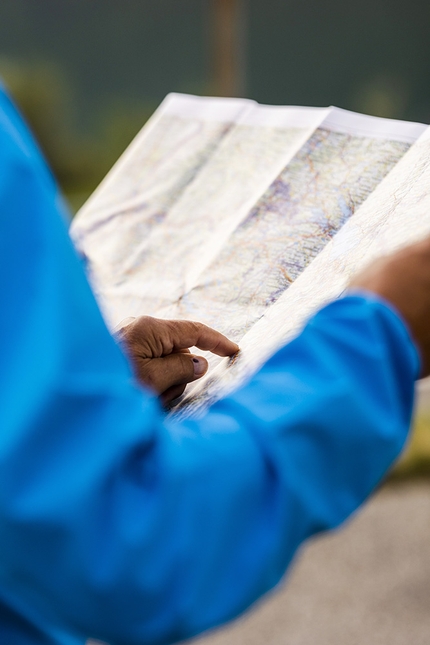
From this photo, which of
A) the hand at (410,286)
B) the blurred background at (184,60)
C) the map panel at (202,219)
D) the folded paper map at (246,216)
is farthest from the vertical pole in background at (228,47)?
the hand at (410,286)

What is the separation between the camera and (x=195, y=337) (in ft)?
2.12

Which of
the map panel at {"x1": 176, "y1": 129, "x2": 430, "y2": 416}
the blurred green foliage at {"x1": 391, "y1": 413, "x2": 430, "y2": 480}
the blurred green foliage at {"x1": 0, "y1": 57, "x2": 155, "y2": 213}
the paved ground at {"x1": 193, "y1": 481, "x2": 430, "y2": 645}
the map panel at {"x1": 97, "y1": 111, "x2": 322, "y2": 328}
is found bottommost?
the blurred green foliage at {"x1": 391, "y1": 413, "x2": 430, "y2": 480}

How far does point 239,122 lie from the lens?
962 millimetres

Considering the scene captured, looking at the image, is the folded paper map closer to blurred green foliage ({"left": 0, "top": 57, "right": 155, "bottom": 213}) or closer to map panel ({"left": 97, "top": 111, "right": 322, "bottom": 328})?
map panel ({"left": 97, "top": 111, "right": 322, "bottom": 328})

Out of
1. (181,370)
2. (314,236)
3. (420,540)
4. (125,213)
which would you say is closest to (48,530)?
(181,370)

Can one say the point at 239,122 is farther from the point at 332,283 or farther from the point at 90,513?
the point at 90,513

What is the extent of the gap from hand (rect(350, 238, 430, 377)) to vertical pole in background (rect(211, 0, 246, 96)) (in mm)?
3006

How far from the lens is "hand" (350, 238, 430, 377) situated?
42 centimetres

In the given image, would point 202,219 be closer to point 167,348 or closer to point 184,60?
point 167,348

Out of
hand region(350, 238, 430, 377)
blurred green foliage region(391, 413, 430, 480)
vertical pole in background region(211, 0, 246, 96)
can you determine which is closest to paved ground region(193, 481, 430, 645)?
blurred green foliage region(391, 413, 430, 480)

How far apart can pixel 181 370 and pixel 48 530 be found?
0.32 metres

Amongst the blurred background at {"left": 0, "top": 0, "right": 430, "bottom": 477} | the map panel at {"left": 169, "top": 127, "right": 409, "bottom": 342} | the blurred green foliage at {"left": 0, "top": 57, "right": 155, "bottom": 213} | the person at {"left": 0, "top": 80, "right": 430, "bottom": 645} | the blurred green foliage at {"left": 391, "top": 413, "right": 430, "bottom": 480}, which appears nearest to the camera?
the person at {"left": 0, "top": 80, "right": 430, "bottom": 645}

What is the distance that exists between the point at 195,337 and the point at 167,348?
26 mm

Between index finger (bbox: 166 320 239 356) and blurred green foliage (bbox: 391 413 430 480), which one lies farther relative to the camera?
blurred green foliage (bbox: 391 413 430 480)
